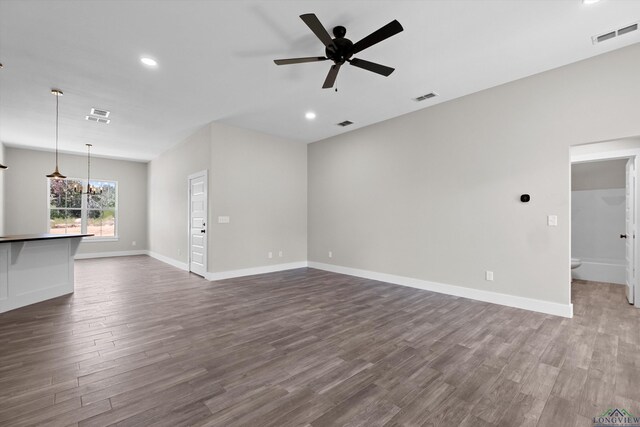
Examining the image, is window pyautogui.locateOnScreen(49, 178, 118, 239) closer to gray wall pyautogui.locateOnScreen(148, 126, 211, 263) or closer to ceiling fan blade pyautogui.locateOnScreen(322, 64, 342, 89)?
gray wall pyautogui.locateOnScreen(148, 126, 211, 263)

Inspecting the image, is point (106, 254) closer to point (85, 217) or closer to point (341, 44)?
point (85, 217)

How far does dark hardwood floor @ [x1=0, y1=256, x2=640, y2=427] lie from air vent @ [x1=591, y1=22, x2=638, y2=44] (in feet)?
10.5

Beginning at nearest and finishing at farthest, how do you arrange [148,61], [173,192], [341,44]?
1. [341,44]
2. [148,61]
3. [173,192]

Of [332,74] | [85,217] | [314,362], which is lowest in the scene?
[314,362]

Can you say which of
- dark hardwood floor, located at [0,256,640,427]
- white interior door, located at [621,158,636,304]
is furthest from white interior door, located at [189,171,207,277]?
white interior door, located at [621,158,636,304]

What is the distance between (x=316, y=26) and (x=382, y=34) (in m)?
0.57

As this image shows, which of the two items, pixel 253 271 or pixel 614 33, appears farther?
pixel 253 271

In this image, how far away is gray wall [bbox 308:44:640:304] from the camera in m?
3.46

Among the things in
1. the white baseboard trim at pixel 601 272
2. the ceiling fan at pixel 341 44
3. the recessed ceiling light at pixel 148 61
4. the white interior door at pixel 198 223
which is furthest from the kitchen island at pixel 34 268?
the white baseboard trim at pixel 601 272

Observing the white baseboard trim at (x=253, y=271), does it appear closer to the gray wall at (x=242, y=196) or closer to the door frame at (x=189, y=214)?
the gray wall at (x=242, y=196)

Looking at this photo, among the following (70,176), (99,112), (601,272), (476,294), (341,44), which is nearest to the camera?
(341,44)

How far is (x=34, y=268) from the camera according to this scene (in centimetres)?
414

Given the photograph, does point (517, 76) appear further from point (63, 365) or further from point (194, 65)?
point (63, 365)

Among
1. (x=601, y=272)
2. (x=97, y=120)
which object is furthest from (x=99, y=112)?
(x=601, y=272)
